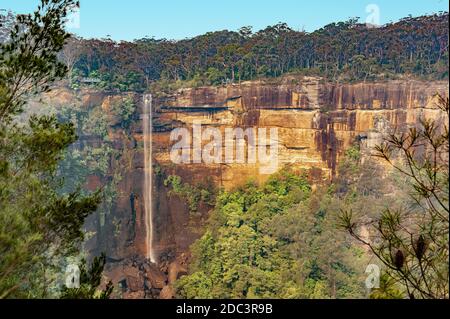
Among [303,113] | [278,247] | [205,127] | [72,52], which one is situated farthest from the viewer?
[72,52]

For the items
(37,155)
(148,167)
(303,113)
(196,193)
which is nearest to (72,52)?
(148,167)

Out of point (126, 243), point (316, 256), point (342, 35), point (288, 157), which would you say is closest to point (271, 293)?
point (316, 256)

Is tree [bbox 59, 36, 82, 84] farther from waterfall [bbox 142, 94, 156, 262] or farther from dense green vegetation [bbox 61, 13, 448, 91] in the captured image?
waterfall [bbox 142, 94, 156, 262]

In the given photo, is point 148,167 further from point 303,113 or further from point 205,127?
point 303,113

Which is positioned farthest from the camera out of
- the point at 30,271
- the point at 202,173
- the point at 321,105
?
the point at 202,173

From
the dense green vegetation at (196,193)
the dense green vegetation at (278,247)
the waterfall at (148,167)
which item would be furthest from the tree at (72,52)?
the dense green vegetation at (278,247)
